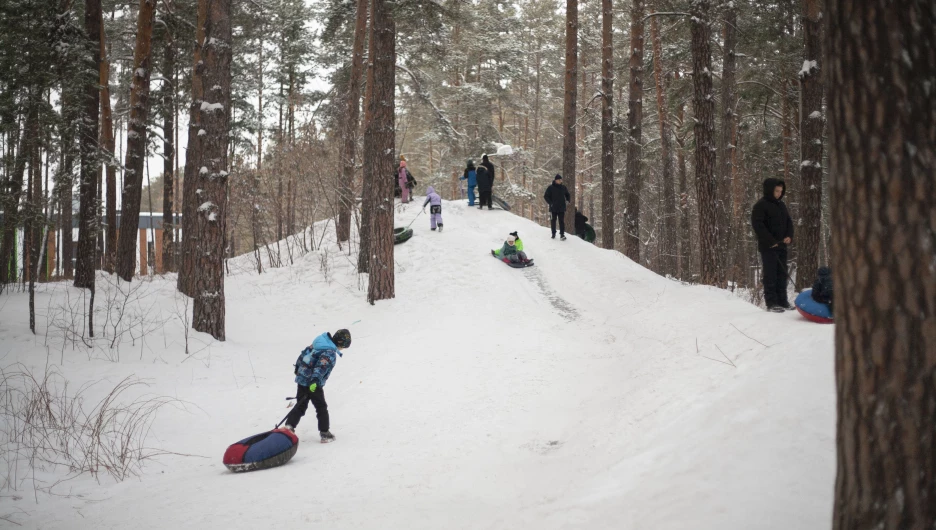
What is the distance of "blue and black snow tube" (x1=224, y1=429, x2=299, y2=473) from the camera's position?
18.5 feet

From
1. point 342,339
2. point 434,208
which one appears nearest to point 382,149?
point 434,208

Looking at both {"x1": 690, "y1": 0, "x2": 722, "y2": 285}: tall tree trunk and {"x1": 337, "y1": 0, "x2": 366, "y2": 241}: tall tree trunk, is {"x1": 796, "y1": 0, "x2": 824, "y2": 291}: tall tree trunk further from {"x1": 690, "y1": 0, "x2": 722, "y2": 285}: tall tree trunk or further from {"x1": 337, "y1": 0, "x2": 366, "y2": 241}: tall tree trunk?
{"x1": 337, "y1": 0, "x2": 366, "y2": 241}: tall tree trunk

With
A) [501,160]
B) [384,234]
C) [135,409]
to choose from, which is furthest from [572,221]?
[135,409]

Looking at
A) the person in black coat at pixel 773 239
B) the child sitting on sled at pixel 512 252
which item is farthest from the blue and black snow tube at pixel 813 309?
the child sitting on sled at pixel 512 252

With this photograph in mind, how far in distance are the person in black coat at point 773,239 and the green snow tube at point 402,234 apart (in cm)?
1003

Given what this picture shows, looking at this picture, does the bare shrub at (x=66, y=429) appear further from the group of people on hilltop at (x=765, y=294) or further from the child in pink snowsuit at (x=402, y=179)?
the child in pink snowsuit at (x=402, y=179)

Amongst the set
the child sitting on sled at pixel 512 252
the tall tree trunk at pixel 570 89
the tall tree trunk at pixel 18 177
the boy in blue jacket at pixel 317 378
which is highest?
the tall tree trunk at pixel 570 89

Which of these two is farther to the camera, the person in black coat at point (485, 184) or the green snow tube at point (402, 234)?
the person in black coat at point (485, 184)

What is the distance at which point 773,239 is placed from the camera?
7.87 meters

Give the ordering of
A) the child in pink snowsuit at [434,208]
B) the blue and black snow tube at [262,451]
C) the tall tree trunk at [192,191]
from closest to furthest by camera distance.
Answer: the blue and black snow tube at [262,451] → the tall tree trunk at [192,191] → the child in pink snowsuit at [434,208]

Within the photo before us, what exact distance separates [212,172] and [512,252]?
7491mm

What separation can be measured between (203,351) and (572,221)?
40.1 ft

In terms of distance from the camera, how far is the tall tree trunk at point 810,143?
31.9 ft

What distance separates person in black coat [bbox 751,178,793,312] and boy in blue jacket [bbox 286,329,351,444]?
567 cm
